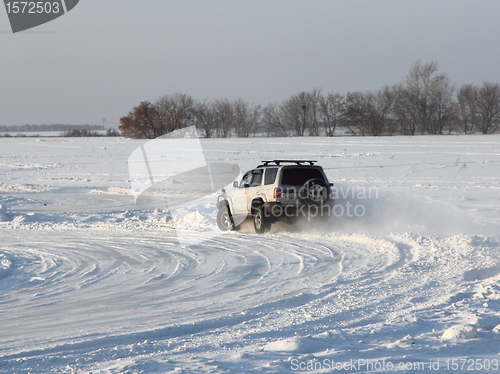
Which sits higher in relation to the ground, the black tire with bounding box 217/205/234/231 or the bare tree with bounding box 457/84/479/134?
the bare tree with bounding box 457/84/479/134

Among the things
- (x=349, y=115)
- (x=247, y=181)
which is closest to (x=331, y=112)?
(x=349, y=115)

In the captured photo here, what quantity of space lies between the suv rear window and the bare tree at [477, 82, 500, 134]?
74.0 m

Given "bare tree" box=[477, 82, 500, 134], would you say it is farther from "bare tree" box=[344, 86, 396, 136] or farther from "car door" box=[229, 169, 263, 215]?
"car door" box=[229, 169, 263, 215]

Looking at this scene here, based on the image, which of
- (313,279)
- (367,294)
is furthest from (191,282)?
(367,294)

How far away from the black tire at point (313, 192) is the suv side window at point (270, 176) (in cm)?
82

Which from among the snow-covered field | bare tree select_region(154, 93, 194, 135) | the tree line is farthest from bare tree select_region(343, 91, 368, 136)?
the snow-covered field

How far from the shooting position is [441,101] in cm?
7988

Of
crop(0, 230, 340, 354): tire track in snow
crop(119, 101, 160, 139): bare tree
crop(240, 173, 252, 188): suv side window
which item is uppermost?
crop(119, 101, 160, 139): bare tree

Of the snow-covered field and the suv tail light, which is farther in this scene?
the suv tail light

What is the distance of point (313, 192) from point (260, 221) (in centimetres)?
154

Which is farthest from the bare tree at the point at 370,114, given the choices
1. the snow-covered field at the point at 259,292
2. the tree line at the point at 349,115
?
the snow-covered field at the point at 259,292

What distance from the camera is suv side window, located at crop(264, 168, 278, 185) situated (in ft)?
39.8

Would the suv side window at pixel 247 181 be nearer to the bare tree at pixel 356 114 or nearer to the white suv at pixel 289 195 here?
the white suv at pixel 289 195

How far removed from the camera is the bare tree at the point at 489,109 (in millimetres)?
76375
